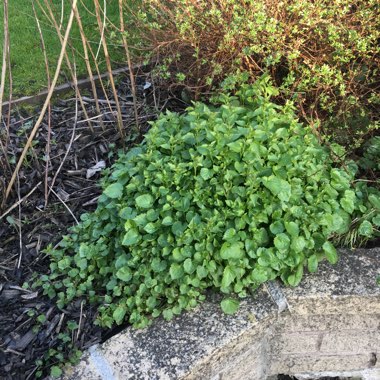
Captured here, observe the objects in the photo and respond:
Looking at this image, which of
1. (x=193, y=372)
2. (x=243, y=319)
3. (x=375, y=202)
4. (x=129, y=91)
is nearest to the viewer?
(x=193, y=372)

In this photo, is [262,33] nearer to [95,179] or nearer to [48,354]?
[95,179]

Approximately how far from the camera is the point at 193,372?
2.08 metres

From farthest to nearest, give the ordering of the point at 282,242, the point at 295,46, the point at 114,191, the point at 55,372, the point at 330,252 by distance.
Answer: the point at 295,46 → the point at 114,191 → the point at 330,252 → the point at 282,242 → the point at 55,372

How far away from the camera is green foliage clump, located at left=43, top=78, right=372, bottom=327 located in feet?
7.20

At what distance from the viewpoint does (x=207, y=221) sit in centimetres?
222

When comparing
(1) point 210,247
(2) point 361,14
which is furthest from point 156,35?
(1) point 210,247

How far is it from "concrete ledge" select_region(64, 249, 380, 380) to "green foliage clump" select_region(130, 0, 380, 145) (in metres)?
0.85

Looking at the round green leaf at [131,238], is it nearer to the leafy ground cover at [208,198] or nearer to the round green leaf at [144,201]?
the leafy ground cover at [208,198]

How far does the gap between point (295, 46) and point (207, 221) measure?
1123mm

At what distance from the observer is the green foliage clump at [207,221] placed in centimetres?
220

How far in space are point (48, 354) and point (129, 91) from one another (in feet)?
6.91

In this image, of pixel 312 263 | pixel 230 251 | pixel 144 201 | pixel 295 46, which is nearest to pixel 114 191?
pixel 144 201

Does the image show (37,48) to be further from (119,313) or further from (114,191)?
(119,313)

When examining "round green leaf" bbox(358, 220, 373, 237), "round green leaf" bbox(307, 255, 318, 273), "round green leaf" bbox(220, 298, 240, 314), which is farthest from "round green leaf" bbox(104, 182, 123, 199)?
"round green leaf" bbox(358, 220, 373, 237)
